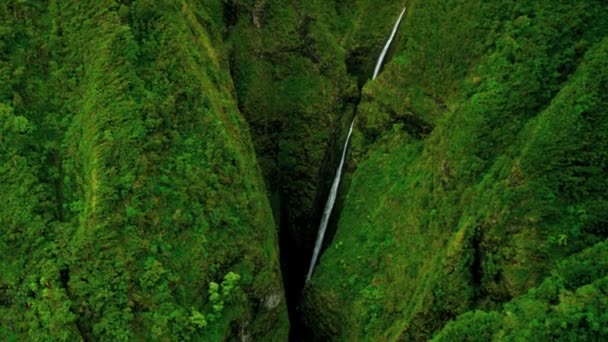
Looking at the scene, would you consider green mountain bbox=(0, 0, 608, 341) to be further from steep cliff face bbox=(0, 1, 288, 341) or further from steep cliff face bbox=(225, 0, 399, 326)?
steep cliff face bbox=(225, 0, 399, 326)

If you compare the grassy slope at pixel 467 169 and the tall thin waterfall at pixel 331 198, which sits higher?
the grassy slope at pixel 467 169

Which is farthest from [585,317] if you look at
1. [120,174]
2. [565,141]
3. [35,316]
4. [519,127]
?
[35,316]

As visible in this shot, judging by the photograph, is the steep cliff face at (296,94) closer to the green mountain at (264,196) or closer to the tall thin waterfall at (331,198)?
the tall thin waterfall at (331,198)

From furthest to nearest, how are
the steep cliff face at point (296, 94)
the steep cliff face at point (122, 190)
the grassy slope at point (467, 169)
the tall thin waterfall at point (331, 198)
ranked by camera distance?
the steep cliff face at point (296, 94), the tall thin waterfall at point (331, 198), the steep cliff face at point (122, 190), the grassy slope at point (467, 169)

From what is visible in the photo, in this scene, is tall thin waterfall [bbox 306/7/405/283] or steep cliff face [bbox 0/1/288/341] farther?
tall thin waterfall [bbox 306/7/405/283]

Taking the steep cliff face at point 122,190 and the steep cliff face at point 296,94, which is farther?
the steep cliff face at point 296,94

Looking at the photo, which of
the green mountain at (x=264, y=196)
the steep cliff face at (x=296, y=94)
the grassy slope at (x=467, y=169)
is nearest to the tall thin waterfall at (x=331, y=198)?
the steep cliff face at (x=296, y=94)

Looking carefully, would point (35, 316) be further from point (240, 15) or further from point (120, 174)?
point (240, 15)

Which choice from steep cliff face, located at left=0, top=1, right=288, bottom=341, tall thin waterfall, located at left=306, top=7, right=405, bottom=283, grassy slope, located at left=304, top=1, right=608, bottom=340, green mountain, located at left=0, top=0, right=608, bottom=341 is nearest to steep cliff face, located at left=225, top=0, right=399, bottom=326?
tall thin waterfall, located at left=306, top=7, right=405, bottom=283
